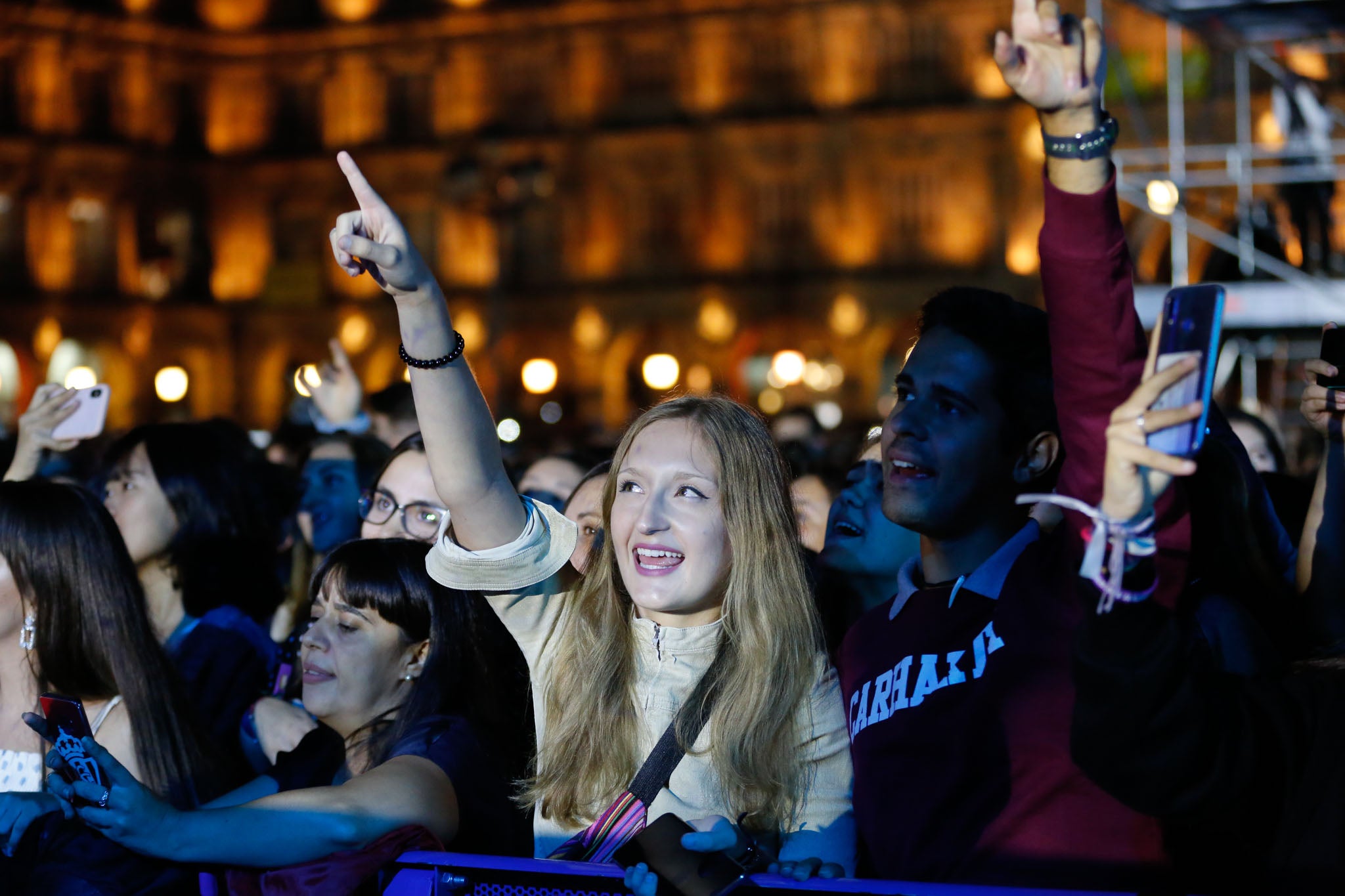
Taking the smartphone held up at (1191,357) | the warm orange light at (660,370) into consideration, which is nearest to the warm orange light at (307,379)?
the smartphone held up at (1191,357)

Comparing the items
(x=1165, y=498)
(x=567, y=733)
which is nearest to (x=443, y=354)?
(x=567, y=733)

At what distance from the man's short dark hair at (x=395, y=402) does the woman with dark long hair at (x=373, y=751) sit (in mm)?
2835

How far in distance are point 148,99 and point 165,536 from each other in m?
37.0

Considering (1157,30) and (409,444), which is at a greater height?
(1157,30)

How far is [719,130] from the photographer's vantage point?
3403cm

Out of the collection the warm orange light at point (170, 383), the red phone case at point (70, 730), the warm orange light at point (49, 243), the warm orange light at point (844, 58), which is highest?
the warm orange light at point (844, 58)

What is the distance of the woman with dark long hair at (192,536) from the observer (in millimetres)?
4359

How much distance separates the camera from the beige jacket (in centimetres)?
252

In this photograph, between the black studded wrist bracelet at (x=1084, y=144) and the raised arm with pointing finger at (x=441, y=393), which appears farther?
the raised arm with pointing finger at (x=441, y=393)

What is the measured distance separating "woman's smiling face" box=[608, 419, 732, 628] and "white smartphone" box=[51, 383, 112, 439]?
9.72 ft

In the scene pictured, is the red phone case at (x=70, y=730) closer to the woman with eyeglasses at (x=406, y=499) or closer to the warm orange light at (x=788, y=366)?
the woman with eyeglasses at (x=406, y=499)

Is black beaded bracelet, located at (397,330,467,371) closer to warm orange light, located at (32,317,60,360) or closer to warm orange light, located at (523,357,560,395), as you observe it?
warm orange light, located at (523,357,560,395)

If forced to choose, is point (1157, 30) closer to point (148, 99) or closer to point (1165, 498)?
point (148, 99)

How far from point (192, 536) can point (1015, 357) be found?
2818mm
